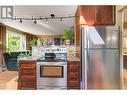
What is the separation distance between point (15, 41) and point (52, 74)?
284 inches

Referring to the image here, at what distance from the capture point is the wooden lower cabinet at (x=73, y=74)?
4796 mm

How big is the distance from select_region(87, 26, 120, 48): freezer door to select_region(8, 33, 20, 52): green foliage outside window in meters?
6.93

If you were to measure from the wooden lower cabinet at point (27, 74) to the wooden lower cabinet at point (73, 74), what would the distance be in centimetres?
74

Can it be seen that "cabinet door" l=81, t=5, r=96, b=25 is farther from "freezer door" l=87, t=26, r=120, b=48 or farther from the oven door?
the oven door

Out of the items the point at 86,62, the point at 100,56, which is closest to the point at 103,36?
the point at 100,56

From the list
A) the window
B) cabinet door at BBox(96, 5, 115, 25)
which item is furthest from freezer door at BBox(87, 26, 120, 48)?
the window

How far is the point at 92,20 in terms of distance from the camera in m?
4.58

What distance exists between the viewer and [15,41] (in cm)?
1169

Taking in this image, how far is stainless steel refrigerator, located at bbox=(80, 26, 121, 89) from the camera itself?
13.3 feet

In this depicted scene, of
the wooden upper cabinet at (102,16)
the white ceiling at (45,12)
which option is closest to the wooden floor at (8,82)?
the white ceiling at (45,12)

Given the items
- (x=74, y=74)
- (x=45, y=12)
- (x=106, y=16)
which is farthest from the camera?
(x=45, y=12)

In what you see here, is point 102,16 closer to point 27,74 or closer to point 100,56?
point 100,56
